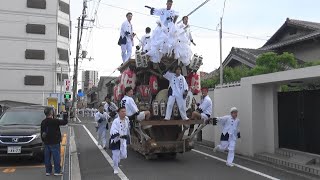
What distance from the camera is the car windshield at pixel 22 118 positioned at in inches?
505

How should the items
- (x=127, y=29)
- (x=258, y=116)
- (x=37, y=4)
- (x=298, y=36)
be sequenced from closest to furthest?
(x=258, y=116), (x=127, y=29), (x=298, y=36), (x=37, y=4)

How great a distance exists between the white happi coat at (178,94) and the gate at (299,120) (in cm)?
310

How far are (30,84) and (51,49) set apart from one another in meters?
4.93

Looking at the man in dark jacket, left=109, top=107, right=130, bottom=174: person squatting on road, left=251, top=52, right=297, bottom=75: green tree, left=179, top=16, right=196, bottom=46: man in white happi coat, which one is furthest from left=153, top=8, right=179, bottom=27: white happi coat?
left=251, top=52, right=297, bottom=75: green tree

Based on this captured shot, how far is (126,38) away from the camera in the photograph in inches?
634

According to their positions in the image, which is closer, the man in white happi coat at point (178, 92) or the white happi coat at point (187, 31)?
the man in white happi coat at point (178, 92)

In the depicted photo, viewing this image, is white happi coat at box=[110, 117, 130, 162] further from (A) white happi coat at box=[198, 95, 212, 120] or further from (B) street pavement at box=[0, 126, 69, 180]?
(A) white happi coat at box=[198, 95, 212, 120]

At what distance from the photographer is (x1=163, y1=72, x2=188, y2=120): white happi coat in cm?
1241

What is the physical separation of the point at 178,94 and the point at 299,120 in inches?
143

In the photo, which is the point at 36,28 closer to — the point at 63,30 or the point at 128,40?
the point at 63,30

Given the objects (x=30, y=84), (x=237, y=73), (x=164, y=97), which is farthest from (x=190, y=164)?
(x=30, y=84)

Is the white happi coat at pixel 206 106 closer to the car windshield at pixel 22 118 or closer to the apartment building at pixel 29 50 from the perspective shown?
the car windshield at pixel 22 118

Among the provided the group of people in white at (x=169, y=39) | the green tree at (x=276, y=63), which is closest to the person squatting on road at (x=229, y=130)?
the group of people in white at (x=169, y=39)

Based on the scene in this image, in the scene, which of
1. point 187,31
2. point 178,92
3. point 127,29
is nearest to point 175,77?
point 178,92
